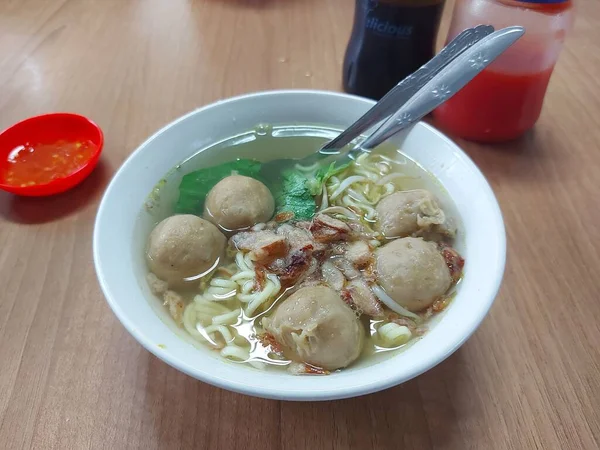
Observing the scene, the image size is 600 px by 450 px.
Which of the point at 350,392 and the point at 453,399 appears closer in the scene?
the point at 350,392

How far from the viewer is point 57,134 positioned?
1.61 meters

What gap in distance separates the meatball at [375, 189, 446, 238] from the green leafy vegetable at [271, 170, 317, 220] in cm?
19

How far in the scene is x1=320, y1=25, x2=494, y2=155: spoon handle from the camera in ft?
4.12

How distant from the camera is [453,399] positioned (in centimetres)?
99

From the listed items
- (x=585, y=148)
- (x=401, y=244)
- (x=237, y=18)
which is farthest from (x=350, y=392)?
(x=237, y=18)

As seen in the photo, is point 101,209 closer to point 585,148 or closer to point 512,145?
point 512,145

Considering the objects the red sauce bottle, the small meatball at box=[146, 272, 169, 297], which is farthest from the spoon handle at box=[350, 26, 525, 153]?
the small meatball at box=[146, 272, 169, 297]

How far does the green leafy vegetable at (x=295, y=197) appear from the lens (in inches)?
49.7

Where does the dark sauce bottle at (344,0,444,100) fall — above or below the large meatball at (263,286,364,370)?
above

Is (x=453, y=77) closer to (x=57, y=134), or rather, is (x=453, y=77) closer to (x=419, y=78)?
(x=419, y=78)

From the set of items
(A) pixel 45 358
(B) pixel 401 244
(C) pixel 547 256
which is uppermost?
(B) pixel 401 244

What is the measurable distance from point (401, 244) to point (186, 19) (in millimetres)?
1736

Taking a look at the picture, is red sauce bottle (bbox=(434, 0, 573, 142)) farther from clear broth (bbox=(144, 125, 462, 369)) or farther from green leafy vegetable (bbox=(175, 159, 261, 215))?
green leafy vegetable (bbox=(175, 159, 261, 215))

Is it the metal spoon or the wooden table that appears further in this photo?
the metal spoon
